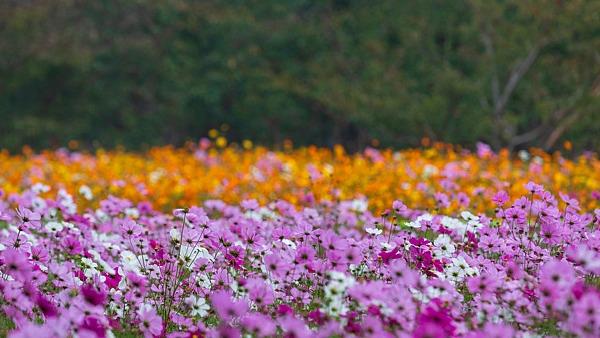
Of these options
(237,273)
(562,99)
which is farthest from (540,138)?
(237,273)

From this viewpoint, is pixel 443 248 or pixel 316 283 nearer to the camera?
pixel 443 248

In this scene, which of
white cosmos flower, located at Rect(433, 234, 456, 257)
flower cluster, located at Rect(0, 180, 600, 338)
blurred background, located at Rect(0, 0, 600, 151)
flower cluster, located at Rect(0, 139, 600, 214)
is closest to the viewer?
flower cluster, located at Rect(0, 180, 600, 338)

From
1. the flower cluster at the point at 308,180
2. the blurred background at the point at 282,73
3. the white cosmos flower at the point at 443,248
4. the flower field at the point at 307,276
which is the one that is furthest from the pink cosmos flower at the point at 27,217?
the blurred background at the point at 282,73

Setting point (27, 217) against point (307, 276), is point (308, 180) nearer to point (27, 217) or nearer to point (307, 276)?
point (307, 276)

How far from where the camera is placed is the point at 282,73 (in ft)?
64.1

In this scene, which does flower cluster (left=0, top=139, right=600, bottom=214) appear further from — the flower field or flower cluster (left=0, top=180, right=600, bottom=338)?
flower cluster (left=0, top=180, right=600, bottom=338)

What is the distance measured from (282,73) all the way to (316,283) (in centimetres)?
1599

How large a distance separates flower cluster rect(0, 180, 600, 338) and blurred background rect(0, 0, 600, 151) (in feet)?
31.7

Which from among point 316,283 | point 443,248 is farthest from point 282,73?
point 443,248

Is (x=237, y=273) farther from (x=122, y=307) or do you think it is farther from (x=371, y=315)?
(x=371, y=315)

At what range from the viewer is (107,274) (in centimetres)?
362

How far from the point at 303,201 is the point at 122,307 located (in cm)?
364

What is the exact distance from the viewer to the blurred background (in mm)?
14031

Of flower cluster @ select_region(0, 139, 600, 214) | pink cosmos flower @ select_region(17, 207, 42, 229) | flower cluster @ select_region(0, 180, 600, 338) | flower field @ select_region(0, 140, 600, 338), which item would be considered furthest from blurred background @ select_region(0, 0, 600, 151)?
pink cosmos flower @ select_region(17, 207, 42, 229)
